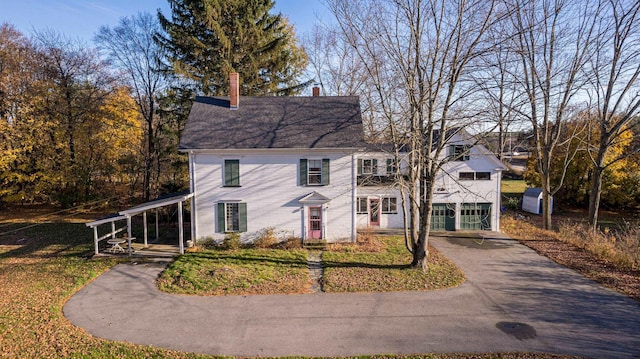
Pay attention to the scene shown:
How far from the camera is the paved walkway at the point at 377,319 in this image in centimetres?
805

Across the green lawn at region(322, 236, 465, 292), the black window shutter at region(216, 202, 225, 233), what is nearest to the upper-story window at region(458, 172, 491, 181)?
the green lawn at region(322, 236, 465, 292)

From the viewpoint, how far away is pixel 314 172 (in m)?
16.5

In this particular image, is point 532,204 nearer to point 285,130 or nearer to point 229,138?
point 285,130

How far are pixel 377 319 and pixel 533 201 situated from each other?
2649 cm

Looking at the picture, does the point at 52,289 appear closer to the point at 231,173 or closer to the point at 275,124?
the point at 231,173

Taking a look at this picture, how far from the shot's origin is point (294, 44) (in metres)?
30.4

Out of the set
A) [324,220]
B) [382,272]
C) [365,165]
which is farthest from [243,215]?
[365,165]

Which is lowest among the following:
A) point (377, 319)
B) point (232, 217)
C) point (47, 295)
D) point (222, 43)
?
point (377, 319)

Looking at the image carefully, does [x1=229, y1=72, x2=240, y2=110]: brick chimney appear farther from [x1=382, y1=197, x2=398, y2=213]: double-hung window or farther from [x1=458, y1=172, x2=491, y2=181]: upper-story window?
[x1=458, y1=172, x2=491, y2=181]: upper-story window

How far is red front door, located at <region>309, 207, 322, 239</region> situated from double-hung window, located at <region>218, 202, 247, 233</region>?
10.5ft

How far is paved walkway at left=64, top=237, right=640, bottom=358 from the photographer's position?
805 cm

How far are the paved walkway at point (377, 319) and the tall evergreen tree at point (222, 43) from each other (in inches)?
631

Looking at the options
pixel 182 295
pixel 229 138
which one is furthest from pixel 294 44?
pixel 182 295

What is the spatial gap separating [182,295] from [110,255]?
6.09 meters
